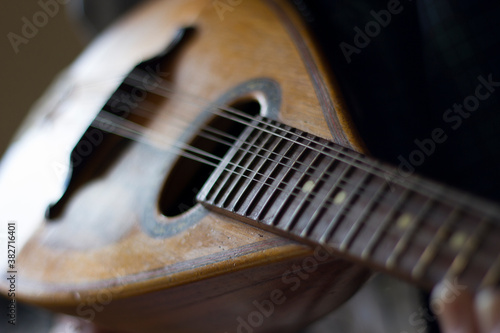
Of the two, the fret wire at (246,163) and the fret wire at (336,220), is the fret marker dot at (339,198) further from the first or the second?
the fret wire at (246,163)

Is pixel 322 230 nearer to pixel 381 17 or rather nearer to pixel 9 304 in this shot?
pixel 381 17

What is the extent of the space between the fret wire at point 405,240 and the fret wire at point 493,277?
0.06 meters

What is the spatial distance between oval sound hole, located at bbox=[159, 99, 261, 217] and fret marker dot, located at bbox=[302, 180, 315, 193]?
0.68ft

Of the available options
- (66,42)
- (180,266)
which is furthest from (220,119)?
(66,42)

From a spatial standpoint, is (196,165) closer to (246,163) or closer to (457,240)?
(246,163)

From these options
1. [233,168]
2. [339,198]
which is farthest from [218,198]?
[339,198]

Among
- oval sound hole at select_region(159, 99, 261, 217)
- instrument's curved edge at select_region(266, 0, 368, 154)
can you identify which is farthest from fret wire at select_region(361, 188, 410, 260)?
oval sound hole at select_region(159, 99, 261, 217)

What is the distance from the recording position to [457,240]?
33cm

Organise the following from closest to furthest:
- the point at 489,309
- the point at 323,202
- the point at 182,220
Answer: the point at 489,309 < the point at 323,202 < the point at 182,220

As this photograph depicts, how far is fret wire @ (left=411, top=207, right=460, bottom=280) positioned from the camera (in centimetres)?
33

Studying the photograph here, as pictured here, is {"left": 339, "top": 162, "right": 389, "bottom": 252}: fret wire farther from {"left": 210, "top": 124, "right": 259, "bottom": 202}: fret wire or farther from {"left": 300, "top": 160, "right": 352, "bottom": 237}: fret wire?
{"left": 210, "top": 124, "right": 259, "bottom": 202}: fret wire

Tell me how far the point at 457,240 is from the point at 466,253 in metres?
0.01

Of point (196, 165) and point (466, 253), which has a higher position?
point (466, 253)

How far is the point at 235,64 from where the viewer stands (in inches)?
27.2
